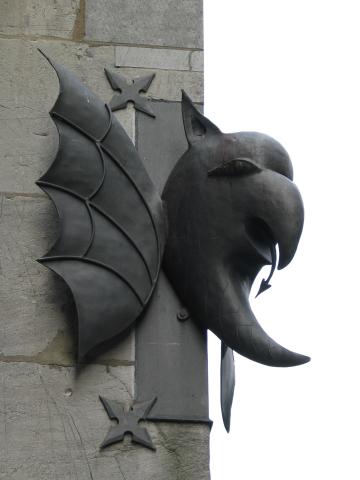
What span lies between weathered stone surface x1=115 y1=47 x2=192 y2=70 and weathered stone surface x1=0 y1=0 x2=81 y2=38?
188mm

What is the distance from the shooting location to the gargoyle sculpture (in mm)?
4090

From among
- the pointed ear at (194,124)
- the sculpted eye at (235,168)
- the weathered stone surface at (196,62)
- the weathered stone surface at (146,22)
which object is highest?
the weathered stone surface at (146,22)

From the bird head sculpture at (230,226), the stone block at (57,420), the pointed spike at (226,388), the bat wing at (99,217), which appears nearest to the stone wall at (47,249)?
the stone block at (57,420)

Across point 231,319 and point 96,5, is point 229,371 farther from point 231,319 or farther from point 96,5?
point 96,5

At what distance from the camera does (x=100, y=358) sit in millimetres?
4059

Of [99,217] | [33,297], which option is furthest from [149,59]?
[33,297]

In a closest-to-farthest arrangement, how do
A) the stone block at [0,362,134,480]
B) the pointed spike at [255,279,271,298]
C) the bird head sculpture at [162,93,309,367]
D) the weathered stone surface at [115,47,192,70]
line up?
the stone block at [0,362,134,480] < the bird head sculpture at [162,93,309,367] < the pointed spike at [255,279,271,298] < the weathered stone surface at [115,47,192,70]

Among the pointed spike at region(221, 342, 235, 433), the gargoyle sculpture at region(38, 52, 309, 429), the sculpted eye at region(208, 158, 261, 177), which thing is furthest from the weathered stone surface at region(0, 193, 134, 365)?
the sculpted eye at region(208, 158, 261, 177)

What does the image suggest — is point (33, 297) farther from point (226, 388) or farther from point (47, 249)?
point (226, 388)

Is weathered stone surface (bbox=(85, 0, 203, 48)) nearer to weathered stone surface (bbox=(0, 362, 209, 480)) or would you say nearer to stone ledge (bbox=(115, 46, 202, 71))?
stone ledge (bbox=(115, 46, 202, 71))

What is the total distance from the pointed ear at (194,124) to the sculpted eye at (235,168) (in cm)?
15

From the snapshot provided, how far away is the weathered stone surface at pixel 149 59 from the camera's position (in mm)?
4551

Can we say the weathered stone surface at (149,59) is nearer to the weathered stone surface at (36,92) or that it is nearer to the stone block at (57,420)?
the weathered stone surface at (36,92)

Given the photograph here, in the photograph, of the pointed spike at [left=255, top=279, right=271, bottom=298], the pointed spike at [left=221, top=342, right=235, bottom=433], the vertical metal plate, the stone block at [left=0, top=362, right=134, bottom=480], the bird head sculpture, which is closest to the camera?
the stone block at [left=0, top=362, right=134, bottom=480]
